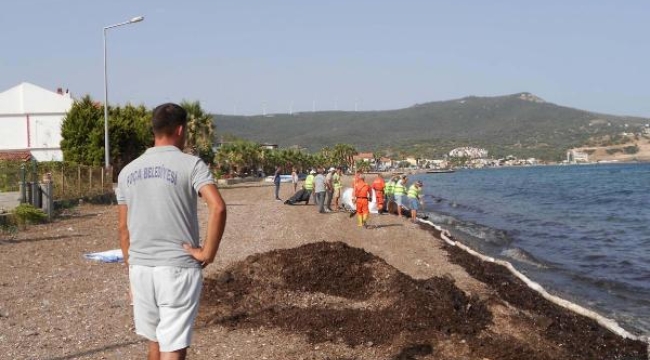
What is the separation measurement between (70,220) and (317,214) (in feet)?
29.2

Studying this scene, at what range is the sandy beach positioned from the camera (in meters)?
7.09

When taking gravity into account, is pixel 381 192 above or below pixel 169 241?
below

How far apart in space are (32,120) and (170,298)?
5146 centimetres

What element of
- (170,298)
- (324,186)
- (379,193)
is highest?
(170,298)

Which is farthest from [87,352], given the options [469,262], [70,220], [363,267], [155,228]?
[70,220]

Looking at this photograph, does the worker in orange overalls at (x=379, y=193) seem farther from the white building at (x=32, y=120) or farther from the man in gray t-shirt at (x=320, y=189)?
the white building at (x=32, y=120)

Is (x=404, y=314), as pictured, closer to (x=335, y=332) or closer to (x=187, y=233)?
(x=335, y=332)

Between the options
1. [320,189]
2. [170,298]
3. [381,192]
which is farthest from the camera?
[381,192]

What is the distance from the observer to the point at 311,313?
837 cm

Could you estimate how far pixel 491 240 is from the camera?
2403 cm

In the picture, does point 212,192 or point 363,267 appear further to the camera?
point 363,267

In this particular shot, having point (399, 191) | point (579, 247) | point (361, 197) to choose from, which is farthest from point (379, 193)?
point (579, 247)

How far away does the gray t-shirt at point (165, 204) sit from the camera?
13.0 feet

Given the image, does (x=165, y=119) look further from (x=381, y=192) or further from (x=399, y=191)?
(x=399, y=191)
